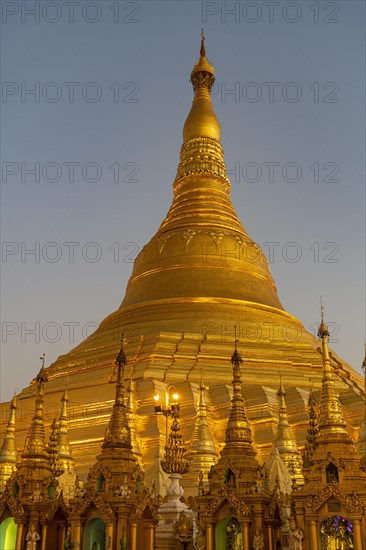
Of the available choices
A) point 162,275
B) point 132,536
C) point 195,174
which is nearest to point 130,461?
point 132,536

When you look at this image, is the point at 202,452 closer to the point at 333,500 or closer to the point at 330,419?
the point at 330,419

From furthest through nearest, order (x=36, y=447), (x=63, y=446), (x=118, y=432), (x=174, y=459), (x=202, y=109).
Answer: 1. (x=202, y=109)
2. (x=63, y=446)
3. (x=174, y=459)
4. (x=36, y=447)
5. (x=118, y=432)

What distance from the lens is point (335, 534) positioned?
9.34 m

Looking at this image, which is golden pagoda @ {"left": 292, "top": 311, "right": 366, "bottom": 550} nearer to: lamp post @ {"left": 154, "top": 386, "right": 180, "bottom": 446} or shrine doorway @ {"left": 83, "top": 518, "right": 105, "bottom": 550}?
shrine doorway @ {"left": 83, "top": 518, "right": 105, "bottom": 550}

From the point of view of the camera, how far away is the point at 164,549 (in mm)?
11688

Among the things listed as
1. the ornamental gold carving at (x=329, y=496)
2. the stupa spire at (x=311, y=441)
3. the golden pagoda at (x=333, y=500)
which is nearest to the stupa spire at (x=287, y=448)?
the stupa spire at (x=311, y=441)

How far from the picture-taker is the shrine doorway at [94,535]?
34.7 ft

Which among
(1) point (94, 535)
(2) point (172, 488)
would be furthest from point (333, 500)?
(2) point (172, 488)

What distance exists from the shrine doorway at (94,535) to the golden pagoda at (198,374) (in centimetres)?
13

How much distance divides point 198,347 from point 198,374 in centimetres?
162

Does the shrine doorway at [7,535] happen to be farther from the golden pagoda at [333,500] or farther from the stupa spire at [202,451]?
the stupa spire at [202,451]

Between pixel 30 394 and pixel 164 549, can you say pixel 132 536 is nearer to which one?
pixel 164 549

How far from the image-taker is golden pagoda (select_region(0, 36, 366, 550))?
34.9ft

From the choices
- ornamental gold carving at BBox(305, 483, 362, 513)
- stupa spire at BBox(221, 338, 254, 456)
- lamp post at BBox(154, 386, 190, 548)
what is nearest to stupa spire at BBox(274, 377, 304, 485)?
lamp post at BBox(154, 386, 190, 548)
